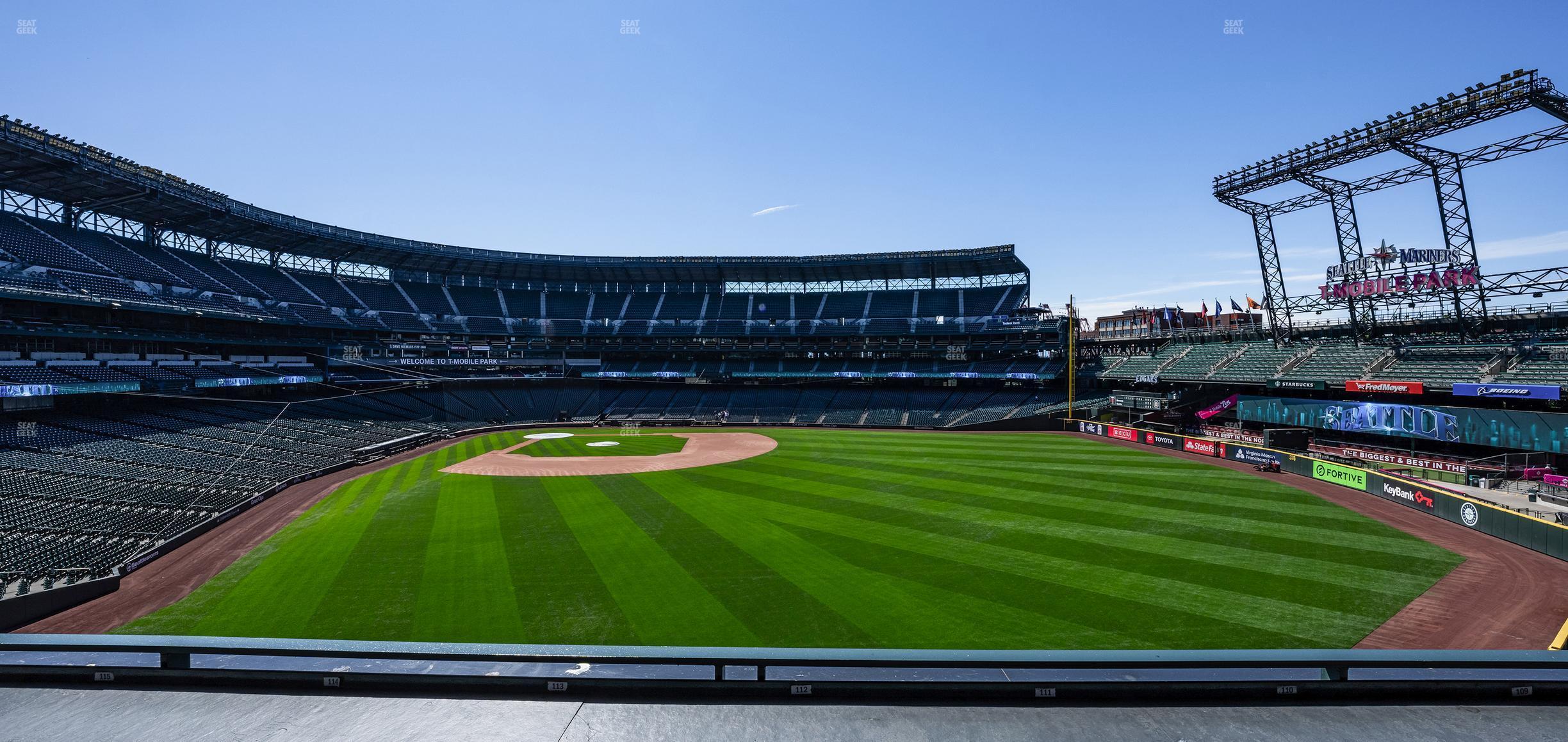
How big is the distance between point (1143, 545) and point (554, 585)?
18.0m

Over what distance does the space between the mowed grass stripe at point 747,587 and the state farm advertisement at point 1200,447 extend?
3282cm

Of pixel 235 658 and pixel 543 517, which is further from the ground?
pixel 235 658

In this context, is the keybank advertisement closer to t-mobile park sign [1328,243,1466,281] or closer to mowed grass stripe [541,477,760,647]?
t-mobile park sign [1328,243,1466,281]

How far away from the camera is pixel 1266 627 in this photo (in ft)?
45.7

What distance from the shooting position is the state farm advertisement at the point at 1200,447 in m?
37.6

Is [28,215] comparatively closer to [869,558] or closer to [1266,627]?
[869,558]

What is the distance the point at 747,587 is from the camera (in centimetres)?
1644

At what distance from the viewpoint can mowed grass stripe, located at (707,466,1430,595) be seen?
1705cm

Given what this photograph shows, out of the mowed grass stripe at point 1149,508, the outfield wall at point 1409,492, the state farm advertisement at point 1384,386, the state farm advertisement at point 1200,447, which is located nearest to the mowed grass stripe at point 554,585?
the mowed grass stripe at point 1149,508

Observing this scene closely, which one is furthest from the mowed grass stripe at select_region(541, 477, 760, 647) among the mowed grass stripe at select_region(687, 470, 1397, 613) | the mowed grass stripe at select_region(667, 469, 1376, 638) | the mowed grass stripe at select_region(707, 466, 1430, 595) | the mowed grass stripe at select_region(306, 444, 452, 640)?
the mowed grass stripe at select_region(707, 466, 1430, 595)

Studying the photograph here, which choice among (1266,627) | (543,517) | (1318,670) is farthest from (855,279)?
(1318,670)

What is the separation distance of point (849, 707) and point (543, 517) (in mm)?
22686

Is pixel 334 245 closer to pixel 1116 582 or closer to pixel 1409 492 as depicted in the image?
pixel 1116 582

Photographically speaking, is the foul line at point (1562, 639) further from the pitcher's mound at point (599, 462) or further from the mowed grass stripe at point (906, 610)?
the pitcher's mound at point (599, 462)
